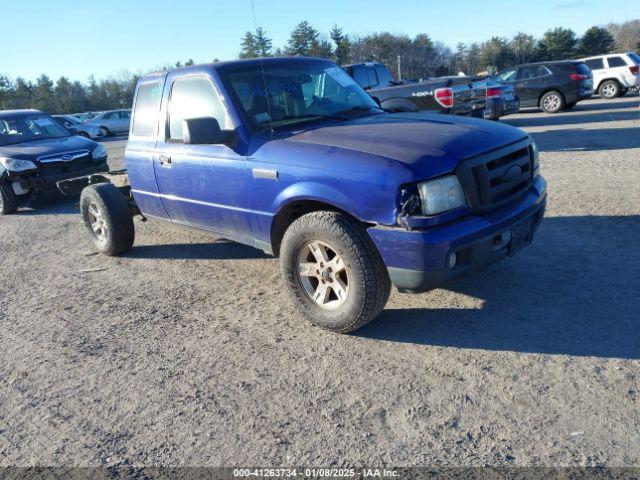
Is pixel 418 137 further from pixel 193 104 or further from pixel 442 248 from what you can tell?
pixel 193 104

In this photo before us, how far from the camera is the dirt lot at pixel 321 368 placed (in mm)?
2629

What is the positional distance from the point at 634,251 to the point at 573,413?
268 centimetres

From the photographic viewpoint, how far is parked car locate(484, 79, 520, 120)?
12.0 metres

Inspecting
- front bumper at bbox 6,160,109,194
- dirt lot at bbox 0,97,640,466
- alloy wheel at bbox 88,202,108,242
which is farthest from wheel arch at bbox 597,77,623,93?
alloy wheel at bbox 88,202,108,242

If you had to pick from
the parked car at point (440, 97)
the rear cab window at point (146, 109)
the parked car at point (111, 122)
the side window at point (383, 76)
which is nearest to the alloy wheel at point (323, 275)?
the rear cab window at point (146, 109)

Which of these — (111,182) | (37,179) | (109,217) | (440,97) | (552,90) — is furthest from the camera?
(552,90)

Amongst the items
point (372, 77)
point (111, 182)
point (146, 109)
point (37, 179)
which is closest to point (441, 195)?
point (146, 109)

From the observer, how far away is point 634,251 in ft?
15.6

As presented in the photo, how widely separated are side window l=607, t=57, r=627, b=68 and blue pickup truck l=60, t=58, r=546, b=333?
19.0m

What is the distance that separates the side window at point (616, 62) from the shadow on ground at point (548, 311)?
18.1 m

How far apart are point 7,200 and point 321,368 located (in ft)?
25.6

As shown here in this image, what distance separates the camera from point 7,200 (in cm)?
891

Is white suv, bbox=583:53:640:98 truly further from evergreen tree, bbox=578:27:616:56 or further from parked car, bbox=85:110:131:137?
evergreen tree, bbox=578:27:616:56

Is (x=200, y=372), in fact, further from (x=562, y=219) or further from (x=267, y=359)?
(x=562, y=219)
